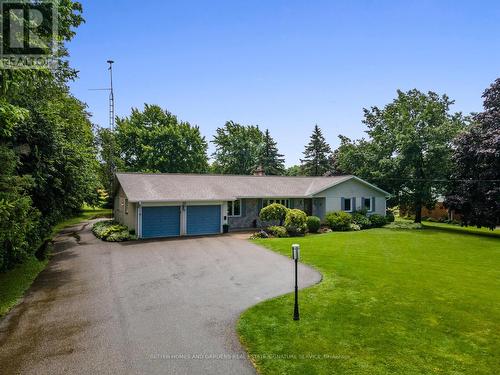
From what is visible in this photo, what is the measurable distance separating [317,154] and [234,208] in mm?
37939

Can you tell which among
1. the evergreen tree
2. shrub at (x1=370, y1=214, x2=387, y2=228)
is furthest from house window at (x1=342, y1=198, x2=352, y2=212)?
the evergreen tree

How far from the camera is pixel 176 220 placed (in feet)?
74.2

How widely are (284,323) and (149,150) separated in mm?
42760

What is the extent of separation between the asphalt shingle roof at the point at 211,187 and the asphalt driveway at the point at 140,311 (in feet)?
18.4

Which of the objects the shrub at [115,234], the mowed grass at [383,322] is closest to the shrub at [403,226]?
the mowed grass at [383,322]

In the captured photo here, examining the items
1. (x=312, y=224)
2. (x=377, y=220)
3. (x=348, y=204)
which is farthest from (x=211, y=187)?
(x=377, y=220)

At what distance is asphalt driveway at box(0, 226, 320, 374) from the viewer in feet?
21.9

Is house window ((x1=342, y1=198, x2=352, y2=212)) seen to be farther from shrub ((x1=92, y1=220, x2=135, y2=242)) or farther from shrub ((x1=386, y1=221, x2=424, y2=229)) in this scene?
shrub ((x1=92, y1=220, x2=135, y2=242))

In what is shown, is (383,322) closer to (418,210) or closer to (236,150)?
(418,210)

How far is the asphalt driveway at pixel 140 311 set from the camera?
668 centimetres

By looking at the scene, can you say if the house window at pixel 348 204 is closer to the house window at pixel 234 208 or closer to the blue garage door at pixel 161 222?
the house window at pixel 234 208

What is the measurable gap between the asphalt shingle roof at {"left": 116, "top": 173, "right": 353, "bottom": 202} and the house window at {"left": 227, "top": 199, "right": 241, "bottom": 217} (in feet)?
3.09

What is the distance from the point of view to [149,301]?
1023 cm

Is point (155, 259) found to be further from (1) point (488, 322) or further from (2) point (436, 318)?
(1) point (488, 322)
